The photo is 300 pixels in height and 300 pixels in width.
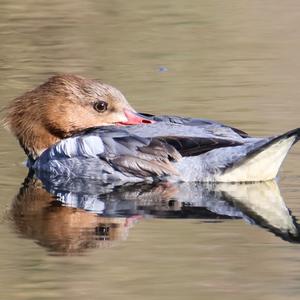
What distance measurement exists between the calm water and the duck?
0.52 ft

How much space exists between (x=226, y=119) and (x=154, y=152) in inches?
72.0

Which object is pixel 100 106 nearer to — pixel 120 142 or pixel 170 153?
pixel 120 142

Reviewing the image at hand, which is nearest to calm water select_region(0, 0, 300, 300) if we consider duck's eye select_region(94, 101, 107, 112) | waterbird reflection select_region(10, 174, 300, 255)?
waterbird reflection select_region(10, 174, 300, 255)

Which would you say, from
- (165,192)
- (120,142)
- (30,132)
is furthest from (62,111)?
(165,192)

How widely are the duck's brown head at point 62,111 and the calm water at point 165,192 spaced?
0.98ft

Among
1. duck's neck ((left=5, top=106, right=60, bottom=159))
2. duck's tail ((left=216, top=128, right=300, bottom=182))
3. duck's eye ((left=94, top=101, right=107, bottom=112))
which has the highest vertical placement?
duck's eye ((left=94, top=101, right=107, bottom=112))

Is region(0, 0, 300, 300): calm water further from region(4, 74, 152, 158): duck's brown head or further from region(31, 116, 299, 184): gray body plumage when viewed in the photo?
region(4, 74, 152, 158): duck's brown head

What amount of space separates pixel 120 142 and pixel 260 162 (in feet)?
3.51

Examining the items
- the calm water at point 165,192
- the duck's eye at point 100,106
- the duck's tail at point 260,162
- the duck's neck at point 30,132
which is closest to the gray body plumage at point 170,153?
the duck's tail at point 260,162

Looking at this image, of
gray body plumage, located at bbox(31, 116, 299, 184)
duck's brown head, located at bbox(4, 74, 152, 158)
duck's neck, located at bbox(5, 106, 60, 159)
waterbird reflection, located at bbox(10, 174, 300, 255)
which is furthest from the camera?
duck's neck, located at bbox(5, 106, 60, 159)

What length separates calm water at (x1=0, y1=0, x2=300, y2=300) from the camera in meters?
7.54

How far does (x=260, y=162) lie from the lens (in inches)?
384

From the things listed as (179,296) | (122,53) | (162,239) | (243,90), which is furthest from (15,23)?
(179,296)

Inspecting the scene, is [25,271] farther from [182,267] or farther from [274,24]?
[274,24]
